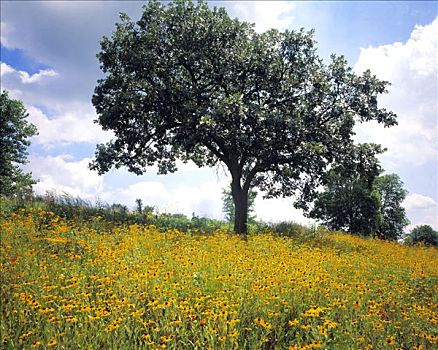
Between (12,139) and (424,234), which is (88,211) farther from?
(424,234)

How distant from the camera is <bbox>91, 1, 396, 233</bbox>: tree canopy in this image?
19.4 m

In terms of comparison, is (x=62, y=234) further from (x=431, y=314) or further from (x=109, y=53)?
(x=109, y=53)

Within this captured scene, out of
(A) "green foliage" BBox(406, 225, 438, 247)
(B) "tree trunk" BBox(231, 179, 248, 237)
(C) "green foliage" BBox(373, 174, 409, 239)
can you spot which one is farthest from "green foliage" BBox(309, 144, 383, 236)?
(B) "tree trunk" BBox(231, 179, 248, 237)

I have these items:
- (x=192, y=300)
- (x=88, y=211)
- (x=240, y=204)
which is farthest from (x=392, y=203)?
(x=192, y=300)

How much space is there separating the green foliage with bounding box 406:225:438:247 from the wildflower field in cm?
4459

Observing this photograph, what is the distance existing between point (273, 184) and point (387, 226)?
87.2 ft

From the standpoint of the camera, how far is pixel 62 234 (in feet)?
38.2

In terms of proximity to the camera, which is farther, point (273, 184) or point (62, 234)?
point (273, 184)

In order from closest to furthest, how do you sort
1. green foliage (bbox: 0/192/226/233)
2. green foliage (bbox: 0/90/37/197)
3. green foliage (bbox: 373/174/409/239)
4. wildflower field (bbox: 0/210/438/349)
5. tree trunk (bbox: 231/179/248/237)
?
wildflower field (bbox: 0/210/438/349)
green foliage (bbox: 0/192/226/233)
tree trunk (bbox: 231/179/248/237)
green foliage (bbox: 0/90/37/197)
green foliage (bbox: 373/174/409/239)


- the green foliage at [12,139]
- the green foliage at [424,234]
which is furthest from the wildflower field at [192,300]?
the green foliage at [424,234]

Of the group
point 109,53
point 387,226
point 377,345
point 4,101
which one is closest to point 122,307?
point 377,345

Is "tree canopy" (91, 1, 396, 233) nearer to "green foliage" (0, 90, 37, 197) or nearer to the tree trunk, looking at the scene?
the tree trunk

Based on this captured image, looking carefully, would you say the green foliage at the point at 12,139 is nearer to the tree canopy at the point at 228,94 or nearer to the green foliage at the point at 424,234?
the tree canopy at the point at 228,94

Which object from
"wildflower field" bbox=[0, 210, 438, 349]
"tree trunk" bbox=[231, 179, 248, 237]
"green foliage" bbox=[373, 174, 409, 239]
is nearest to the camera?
"wildflower field" bbox=[0, 210, 438, 349]
